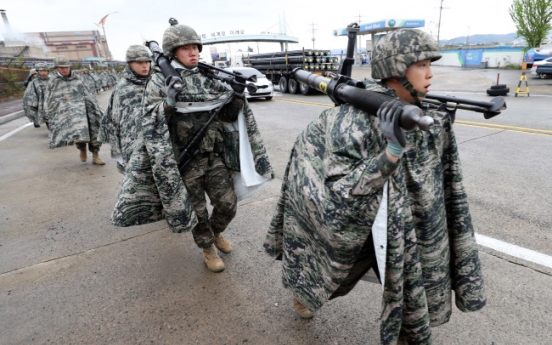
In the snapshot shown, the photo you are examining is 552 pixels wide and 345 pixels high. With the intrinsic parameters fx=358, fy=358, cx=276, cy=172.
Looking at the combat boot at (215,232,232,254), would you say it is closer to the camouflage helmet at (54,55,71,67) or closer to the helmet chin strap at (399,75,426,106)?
the helmet chin strap at (399,75,426,106)

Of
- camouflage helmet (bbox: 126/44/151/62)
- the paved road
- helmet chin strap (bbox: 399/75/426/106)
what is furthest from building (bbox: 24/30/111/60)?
helmet chin strap (bbox: 399/75/426/106)

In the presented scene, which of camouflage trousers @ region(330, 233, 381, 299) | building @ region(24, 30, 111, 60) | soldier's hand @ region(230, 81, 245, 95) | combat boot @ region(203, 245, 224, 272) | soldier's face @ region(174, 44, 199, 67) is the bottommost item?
combat boot @ region(203, 245, 224, 272)

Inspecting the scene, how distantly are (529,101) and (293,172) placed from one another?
12.0 m

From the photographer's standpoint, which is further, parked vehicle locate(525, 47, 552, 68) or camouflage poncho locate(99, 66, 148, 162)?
parked vehicle locate(525, 47, 552, 68)

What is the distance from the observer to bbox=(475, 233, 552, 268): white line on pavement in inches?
109

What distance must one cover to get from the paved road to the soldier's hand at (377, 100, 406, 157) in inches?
54.5

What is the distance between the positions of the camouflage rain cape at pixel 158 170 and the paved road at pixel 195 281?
0.59 meters

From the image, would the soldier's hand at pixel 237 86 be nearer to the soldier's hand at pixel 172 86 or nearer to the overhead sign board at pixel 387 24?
the soldier's hand at pixel 172 86

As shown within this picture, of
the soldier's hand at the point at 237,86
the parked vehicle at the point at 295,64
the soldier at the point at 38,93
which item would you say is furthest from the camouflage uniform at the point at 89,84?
the parked vehicle at the point at 295,64

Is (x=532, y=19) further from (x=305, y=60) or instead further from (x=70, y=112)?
(x=70, y=112)

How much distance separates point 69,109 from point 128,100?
3.24 metres

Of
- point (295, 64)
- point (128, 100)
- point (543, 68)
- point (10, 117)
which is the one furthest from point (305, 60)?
point (128, 100)

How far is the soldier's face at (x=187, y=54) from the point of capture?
8.44 ft

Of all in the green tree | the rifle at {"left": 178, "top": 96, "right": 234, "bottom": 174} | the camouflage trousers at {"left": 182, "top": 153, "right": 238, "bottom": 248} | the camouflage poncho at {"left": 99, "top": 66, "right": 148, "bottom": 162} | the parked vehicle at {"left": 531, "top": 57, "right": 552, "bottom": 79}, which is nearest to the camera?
the rifle at {"left": 178, "top": 96, "right": 234, "bottom": 174}
